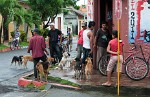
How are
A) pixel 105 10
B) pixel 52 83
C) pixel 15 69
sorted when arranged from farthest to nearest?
pixel 15 69
pixel 105 10
pixel 52 83

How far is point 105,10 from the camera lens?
1579 centimetres

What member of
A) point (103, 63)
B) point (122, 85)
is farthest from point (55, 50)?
point (122, 85)

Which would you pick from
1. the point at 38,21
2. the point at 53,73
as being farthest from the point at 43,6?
the point at 53,73

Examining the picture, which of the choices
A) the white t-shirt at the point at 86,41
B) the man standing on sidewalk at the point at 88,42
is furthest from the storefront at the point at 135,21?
the white t-shirt at the point at 86,41

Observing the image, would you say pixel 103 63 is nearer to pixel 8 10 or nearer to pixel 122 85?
pixel 122 85

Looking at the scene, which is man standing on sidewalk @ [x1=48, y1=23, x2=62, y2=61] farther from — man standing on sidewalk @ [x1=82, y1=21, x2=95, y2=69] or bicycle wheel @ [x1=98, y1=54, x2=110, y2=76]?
bicycle wheel @ [x1=98, y1=54, x2=110, y2=76]

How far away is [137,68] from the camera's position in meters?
12.0

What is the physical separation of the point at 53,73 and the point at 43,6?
28.5 m

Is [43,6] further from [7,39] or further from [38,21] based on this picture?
[7,39]

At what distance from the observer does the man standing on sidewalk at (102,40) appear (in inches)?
535

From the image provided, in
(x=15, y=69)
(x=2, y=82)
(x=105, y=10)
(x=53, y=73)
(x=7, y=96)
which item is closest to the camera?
(x=7, y=96)

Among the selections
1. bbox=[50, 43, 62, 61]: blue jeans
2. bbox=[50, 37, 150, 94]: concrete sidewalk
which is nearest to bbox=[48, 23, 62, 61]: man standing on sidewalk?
bbox=[50, 43, 62, 61]: blue jeans

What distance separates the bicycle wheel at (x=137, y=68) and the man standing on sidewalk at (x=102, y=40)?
6.32 feet

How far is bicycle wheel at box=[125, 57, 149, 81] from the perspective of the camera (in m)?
11.9
